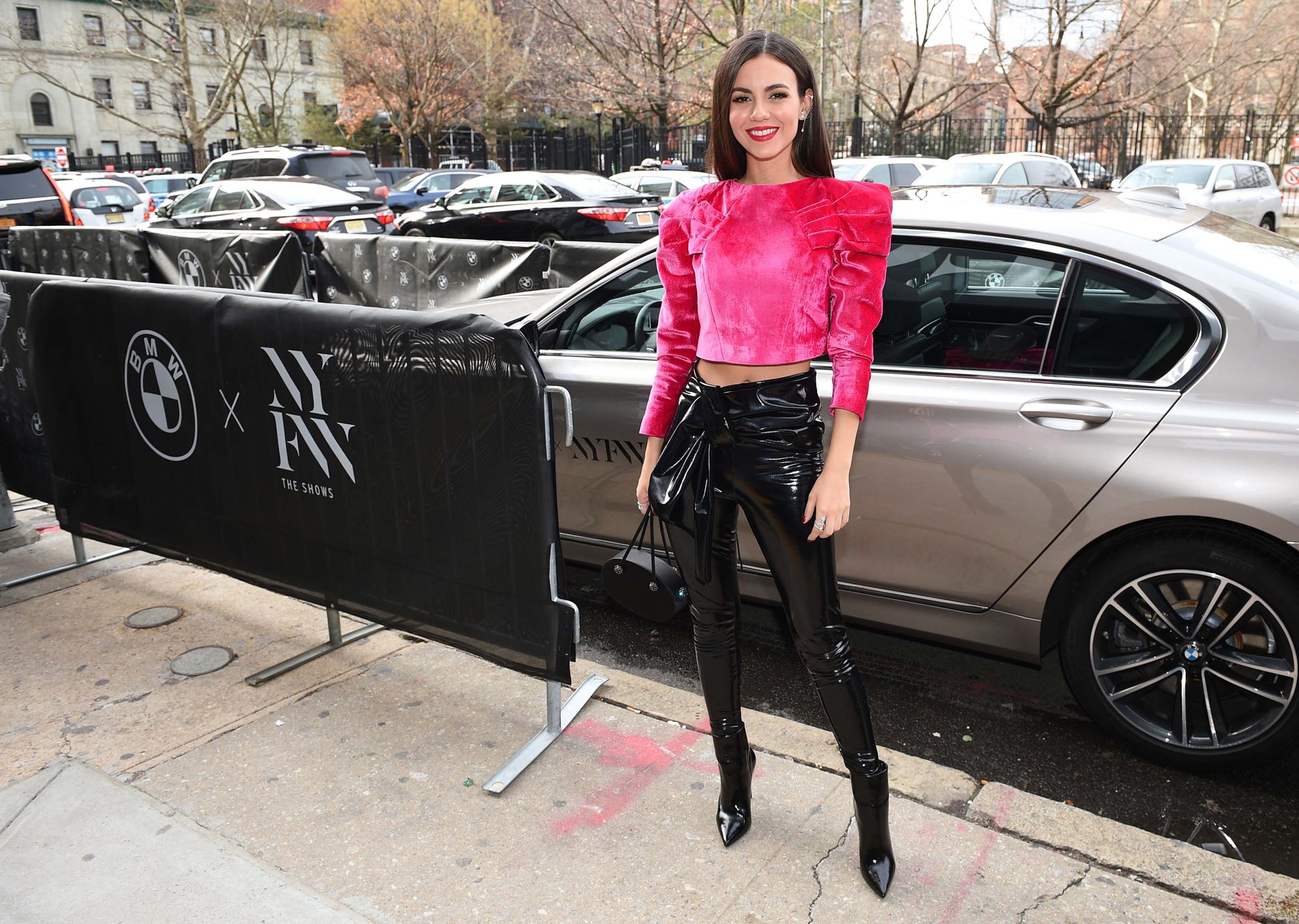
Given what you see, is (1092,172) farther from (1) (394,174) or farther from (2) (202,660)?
(2) (202,660)

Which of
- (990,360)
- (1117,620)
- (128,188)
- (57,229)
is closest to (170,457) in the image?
(990,360)

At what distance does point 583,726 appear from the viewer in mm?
3432

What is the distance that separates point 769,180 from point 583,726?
1.89m

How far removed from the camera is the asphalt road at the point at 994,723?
3.13 meters

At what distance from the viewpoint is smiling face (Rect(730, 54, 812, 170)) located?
2.32m

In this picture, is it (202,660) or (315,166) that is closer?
(202,660)

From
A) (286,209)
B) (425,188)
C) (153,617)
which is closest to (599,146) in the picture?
(425,188)

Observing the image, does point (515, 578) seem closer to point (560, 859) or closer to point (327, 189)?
point (560, 859)

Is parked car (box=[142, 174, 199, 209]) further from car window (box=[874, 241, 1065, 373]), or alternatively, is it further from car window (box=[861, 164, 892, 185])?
car window (box=[874, 241, 1065, 373])

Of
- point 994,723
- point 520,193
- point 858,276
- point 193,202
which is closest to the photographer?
point 858,276

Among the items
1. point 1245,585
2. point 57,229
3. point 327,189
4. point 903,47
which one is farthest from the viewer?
point 903,47

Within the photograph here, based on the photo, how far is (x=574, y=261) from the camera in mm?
7641

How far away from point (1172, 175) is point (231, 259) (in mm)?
17409

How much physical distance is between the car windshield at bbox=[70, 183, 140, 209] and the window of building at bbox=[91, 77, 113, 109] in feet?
151
